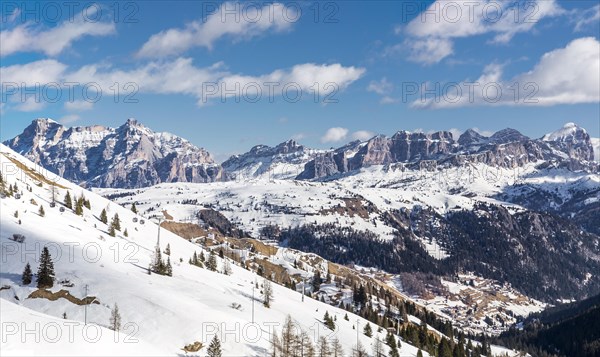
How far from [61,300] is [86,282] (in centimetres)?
754

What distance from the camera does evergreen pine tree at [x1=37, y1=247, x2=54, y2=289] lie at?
9619cm

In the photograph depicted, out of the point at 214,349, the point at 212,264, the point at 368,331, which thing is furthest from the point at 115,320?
the point at 212,264

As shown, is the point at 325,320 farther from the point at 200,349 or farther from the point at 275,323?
the point at 200,349

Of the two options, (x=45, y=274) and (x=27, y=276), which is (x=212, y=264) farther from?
(x=27, y=276)

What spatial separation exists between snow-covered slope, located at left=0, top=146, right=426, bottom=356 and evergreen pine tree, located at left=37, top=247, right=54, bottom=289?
4.96 feet

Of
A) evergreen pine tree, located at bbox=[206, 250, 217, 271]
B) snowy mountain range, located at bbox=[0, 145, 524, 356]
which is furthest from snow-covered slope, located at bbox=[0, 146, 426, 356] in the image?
evergreen pine tree, located at bbox=[206, 250, 217, 271]

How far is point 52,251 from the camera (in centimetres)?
11488

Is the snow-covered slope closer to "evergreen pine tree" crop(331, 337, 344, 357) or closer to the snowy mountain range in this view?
the snowy mountain range

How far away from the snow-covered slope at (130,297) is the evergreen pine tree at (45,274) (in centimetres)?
151

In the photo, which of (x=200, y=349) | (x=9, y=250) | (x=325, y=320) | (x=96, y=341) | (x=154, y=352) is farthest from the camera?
(x=325, y=320)

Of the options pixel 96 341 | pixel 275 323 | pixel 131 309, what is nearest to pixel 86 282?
pixel 131 309

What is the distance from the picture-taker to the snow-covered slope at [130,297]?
8550 cm

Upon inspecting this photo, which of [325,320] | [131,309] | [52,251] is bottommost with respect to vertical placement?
[325,320]

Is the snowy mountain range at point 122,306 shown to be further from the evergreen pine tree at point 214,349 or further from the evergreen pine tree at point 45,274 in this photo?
the evergreen pine tree at point 214,349
